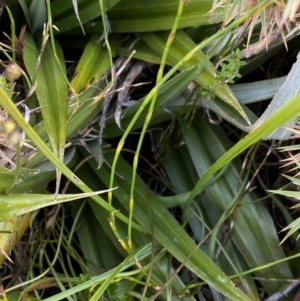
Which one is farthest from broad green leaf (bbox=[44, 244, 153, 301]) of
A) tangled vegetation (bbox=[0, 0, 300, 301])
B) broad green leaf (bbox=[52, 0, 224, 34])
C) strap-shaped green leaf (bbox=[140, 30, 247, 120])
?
broad green leaf (bbox=[52, 0, 224, 34])

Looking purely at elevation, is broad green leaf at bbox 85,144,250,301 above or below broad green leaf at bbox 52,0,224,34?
below

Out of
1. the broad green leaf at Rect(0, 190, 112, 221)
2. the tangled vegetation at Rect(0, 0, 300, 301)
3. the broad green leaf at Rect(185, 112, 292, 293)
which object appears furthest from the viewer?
the broad green leaf at Rect(185, 112, 292, 293)

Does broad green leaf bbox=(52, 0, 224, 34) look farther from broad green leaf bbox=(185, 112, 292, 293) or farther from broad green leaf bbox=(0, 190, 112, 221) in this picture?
broad green leaf bbox=(0, 190, 112, 221)

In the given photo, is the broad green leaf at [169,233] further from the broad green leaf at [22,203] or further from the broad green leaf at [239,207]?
the broad green leaf at [22,203]

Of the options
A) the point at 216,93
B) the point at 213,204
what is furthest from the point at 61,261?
the point at 216,93

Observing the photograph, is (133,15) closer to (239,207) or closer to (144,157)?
(144,157)

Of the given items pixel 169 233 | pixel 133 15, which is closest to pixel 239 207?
pixel 169 233

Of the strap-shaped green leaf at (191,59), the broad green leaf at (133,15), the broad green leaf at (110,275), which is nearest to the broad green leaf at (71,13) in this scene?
the broad green leaf at (133,15)

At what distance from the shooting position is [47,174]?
2.30 feet

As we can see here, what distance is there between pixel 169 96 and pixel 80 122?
0.16 meters

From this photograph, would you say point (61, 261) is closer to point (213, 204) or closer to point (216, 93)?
point (213, 204)

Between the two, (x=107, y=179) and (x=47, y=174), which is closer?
(x=47, y=174)

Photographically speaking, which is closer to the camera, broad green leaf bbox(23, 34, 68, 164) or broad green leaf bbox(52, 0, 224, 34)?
broad green leaf bbox(23, 34, 68, 164)

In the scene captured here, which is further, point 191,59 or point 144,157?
point 144,157
